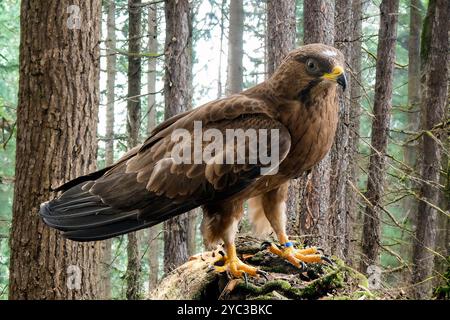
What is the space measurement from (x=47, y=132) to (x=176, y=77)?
4.33m

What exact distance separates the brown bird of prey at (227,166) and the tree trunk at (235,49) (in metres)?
9.26

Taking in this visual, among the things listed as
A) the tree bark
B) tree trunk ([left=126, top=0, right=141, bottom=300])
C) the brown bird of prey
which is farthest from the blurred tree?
the brown bird of prey

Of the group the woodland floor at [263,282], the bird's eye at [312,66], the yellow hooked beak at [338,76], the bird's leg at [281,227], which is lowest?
the woodland floor at [263,282]

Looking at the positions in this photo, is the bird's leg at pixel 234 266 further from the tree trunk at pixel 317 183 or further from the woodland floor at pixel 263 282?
the tree trunk at pixel 317 183

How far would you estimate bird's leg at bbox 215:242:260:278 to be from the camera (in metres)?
3.55

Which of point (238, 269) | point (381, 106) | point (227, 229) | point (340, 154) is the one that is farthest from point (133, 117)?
point (238, 269)

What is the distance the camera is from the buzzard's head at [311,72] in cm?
340

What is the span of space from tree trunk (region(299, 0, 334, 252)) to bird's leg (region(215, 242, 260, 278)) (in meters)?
3.21

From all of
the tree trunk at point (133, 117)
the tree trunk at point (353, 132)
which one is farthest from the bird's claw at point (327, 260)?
the tree trunk at point (133, 117)

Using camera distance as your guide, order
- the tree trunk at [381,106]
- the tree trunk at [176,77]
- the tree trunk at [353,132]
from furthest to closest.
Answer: the tree trunk at [381,106]
the tree trunk at [353,132]
the tree trunk at [176,77]

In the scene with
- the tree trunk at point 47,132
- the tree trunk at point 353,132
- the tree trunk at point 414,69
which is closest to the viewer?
the tree trunk at point 47,132

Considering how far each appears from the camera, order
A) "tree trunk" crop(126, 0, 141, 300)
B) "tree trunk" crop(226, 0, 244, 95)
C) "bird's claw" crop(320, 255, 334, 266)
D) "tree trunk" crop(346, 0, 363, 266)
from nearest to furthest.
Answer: "bird's claw" crop(320, 255, 334, 266)
"tree trunk" crop(346, 0, 363, 266)
"tree trunk" crop(126, 0, 141, 300)
"tree trunk" crop(226, 0, 244, 95)

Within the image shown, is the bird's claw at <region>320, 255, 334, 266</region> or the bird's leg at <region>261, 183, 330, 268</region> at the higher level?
the bird's leg at <region>261, 183, 330, 268</region>

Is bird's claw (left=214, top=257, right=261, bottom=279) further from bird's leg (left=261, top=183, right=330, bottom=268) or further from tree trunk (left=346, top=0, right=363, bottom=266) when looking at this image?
tree trunk (left=346, top=0, right=363, bottom=266)
